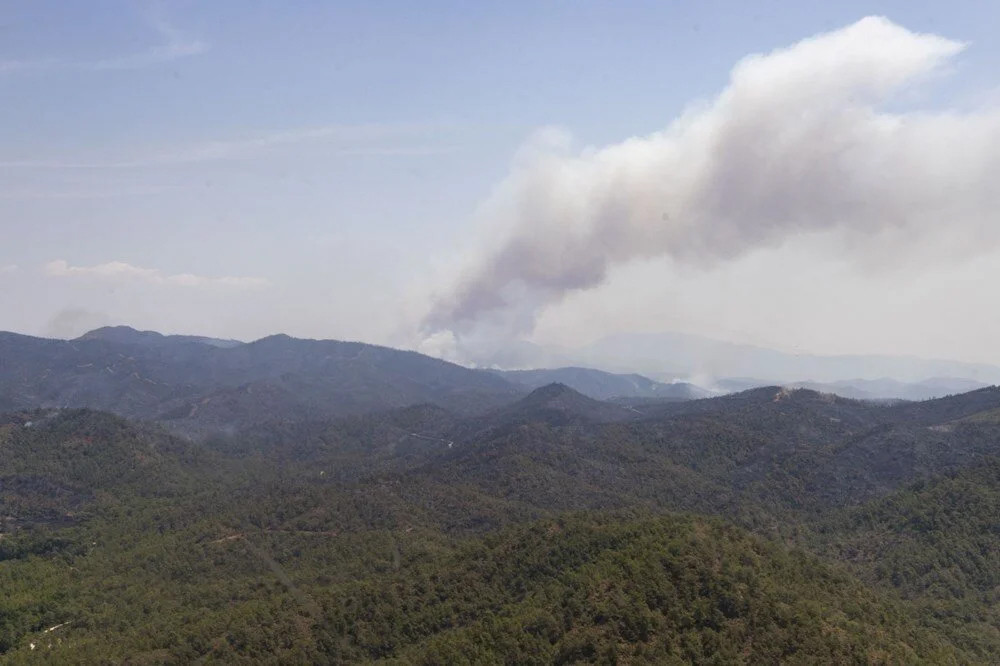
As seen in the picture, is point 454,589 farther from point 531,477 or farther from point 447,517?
point 531,477

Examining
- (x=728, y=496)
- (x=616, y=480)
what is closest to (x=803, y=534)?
(x=728, y=496)

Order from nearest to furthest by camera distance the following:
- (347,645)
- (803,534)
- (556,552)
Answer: (347,645) < (556,552) < (803,534)

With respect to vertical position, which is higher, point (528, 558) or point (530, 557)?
point (530, 557)

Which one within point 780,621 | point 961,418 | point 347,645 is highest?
point 961,418
